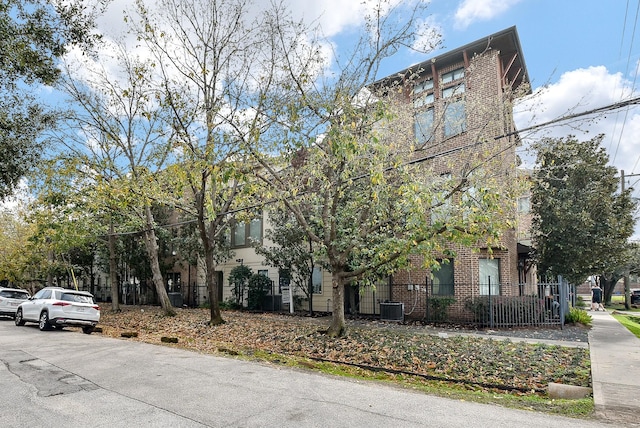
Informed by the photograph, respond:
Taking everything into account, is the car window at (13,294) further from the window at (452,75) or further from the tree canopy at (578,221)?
the tree canopy at (578,221)

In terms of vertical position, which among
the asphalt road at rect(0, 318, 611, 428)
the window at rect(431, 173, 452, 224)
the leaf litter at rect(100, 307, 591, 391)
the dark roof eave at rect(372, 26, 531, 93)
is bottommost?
the leaf litter at rect(100, 307, 591, 391)

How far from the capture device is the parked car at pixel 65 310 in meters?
15.4

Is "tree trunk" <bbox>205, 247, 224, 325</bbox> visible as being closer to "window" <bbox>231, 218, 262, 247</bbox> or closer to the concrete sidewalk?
"window" <bbox>231, 218, 262, 247</bbox>

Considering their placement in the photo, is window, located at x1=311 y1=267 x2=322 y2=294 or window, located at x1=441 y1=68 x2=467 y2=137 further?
window, located at x1=311 y1=267 x2=322 y2=294

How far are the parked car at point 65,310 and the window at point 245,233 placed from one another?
10122mm

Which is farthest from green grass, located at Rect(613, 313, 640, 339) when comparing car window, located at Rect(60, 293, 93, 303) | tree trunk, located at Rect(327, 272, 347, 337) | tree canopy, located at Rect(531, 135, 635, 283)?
car window, located at Rect(60, 293, 93, 303)

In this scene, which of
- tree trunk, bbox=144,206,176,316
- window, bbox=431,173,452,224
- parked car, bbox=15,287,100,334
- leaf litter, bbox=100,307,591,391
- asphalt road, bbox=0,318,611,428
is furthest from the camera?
tree trunk, bbox=144,206,176,316

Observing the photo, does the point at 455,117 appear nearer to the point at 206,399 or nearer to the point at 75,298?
the point at 206,399

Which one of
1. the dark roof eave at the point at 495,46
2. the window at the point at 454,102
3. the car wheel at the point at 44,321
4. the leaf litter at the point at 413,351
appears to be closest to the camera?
the leaf litter at the point at 413,351

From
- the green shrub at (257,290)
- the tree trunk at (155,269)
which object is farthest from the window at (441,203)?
the green shrub at (257,290)

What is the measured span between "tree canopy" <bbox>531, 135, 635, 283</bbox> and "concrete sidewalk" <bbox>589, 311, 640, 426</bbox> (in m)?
6.08

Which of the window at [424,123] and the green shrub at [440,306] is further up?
the window at [424,123]

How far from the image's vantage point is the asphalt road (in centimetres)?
557

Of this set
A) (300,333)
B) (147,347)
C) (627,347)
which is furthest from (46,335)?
(627,347)
